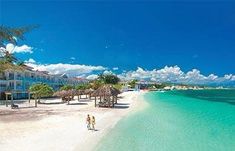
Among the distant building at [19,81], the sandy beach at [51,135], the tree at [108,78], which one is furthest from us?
the tree at [108,78]

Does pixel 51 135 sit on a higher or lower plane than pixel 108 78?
lower

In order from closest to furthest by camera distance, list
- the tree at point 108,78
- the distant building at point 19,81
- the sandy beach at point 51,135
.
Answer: the sandy beach at point 51,135 < the distant building at point 19,81 < the tree at point 108,78

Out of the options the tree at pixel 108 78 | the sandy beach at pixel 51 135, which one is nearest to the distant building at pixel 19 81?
the tree at pixel 108 78

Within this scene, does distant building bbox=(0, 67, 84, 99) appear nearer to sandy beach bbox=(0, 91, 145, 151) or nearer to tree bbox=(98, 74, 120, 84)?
tree bbox=(98, 74, 120, 84)

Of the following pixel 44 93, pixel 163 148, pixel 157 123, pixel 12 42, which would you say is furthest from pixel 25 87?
pixel 12 42

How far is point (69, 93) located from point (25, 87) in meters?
22.4

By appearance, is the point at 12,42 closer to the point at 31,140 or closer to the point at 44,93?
the point at 31,140

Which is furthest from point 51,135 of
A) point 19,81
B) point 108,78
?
point 108,78

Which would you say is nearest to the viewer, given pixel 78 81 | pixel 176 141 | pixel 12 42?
pixel 12 42

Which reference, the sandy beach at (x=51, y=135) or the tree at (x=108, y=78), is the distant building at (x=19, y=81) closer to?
the tree at (x=108, y=78)

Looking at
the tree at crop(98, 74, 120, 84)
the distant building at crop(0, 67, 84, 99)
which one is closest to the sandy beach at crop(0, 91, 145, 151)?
the distant building at crop(0, 67, 84, 99)

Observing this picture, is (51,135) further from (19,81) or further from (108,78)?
(108,78)

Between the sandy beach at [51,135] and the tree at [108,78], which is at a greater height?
the tree at [108,78]

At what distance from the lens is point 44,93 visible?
52844mm
